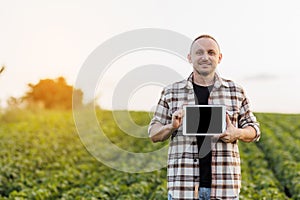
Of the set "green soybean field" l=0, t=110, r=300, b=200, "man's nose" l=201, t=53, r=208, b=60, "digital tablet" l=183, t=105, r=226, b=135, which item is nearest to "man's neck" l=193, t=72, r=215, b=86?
"man's nose" l=201, t=53, r=208, b=60

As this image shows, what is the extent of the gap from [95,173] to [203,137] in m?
8.55

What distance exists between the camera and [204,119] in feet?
12.5

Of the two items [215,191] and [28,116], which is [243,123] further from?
[28,116]

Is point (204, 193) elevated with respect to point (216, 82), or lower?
lower

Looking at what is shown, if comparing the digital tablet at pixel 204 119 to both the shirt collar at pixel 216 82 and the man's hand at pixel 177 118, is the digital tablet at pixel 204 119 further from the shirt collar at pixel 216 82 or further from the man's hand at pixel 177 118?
the shirt collar at pixel 216 82

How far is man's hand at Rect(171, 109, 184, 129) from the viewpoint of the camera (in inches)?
147

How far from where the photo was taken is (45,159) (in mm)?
14320

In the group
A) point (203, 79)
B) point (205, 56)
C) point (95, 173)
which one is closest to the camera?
point (205, 56)

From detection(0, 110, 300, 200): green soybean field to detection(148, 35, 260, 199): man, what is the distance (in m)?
0.54

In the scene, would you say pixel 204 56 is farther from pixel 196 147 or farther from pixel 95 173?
pixel 95 173

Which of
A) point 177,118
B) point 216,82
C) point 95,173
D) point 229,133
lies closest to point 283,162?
point 95,173

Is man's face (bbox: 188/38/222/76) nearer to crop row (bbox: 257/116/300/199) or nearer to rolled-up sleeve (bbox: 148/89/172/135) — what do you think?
rolled-up sleeve (bbox: 148/89/172/135)

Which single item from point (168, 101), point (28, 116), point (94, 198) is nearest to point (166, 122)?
point (168, 101)

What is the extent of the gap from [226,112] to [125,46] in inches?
37.4
